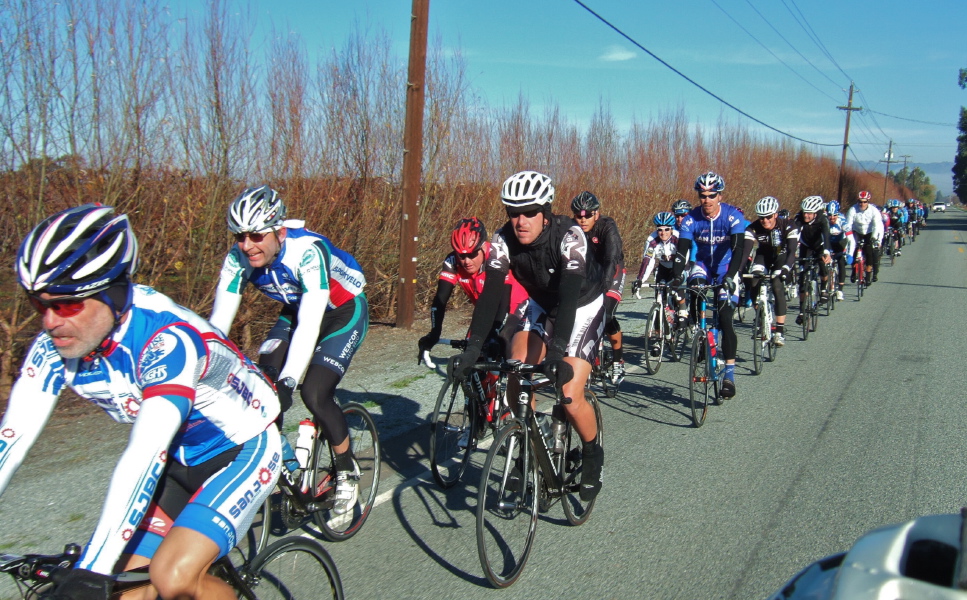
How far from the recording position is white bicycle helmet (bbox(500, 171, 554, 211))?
418 cm

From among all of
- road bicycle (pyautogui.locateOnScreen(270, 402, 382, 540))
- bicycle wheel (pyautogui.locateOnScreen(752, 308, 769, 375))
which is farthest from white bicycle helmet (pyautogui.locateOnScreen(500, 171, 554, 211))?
bicycle wheel (pyautogui.locateOnScreen(752, 308, 769, 375))

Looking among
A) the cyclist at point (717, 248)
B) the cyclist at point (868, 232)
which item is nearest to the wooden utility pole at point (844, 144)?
the cyclist at point (868, 232)

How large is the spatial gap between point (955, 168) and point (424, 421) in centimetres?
10996

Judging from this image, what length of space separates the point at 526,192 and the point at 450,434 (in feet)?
7.47

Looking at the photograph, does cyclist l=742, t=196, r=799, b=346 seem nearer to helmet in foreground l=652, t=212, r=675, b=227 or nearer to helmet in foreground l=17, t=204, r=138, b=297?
helmet in foreground l=652, t=212, r=675, b=227

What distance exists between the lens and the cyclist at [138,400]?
203cm

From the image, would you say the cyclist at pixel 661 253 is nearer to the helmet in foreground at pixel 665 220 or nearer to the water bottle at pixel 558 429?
the helmet in foreground at pixel 665 220

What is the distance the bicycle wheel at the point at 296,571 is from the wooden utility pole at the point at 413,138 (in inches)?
292

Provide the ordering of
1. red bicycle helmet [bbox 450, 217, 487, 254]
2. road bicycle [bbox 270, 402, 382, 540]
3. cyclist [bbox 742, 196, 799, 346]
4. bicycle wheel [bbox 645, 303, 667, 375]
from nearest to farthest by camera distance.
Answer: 1. road bicycle [bbox 270, 402, 382, 540]
2. red bicycle helmet [bbox 450, 217, 487, 254]
3. bicycle wheel [bbox 645, 303, 667, 375]
4. cyclist [bbox 742, 196, 799, 346]

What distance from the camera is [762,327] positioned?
9.38 m

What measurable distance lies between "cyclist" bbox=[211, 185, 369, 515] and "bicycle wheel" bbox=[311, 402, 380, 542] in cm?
10

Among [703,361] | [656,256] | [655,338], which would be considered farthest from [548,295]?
[656,256]

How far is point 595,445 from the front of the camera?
4.37m

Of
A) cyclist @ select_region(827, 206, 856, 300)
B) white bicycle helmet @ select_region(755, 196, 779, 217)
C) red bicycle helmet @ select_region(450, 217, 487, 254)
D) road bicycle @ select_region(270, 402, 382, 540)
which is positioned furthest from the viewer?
cyclist @ select_region(827, 206, 856, 300)
